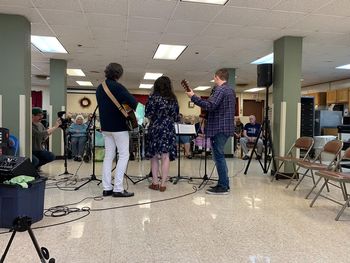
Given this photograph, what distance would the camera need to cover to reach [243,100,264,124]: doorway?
1458cm

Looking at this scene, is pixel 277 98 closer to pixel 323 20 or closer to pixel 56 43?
pixel 323 20

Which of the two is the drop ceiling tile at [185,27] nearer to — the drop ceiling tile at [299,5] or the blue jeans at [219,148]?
the drop ceiling tile at [299,5]

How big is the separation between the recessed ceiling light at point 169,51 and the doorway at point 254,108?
8048 millimetres

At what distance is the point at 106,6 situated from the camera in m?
4.01

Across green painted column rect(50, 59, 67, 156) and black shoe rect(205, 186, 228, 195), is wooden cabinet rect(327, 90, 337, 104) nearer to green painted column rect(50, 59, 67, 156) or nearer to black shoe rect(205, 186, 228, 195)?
black shoe rect(205, 186, 228, 195)

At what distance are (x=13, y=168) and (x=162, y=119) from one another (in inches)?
72.8

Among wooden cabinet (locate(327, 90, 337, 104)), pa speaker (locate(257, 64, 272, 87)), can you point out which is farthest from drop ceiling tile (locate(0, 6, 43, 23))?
wooden cabinet (locate(327, 90, 337, 104))

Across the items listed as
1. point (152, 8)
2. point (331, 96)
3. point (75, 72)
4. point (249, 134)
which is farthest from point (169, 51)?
point (331, 96)

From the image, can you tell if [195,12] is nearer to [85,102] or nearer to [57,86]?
[57,86]

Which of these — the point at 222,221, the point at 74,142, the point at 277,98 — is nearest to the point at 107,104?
the point at 222,221

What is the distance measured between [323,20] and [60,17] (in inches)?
150

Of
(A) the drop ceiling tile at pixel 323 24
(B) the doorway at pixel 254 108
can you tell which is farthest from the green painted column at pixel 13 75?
(B) the doorway at pixel 254 108

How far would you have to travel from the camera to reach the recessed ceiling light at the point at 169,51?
20.6 feet

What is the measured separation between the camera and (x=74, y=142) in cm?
721
